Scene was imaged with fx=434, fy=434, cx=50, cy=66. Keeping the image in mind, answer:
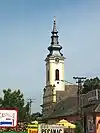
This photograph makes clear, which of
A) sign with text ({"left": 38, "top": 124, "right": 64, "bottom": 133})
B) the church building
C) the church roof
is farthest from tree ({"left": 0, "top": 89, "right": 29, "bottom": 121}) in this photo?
sign with text ({"left": 38, "top": 124, "right": 64, "bottom": 133})

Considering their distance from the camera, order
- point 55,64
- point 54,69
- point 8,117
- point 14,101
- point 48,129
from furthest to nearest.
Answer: point 55,64 → point 54,69 → point 14,101 → point 48,129 → point 8,117

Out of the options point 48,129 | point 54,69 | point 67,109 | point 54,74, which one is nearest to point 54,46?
point 54,69

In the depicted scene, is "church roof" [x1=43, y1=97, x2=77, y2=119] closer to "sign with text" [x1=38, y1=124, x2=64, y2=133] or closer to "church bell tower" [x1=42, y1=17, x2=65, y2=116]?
"church bell tower" [x1=42, y1=17, x2=65, y2=116]

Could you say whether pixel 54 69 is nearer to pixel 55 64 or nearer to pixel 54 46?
pixel 55 64

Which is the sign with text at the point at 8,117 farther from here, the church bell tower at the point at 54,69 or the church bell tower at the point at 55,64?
the church bell tower at the point at 55,64

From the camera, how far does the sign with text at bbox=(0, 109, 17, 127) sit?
2397 cm

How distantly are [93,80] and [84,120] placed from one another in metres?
54.9

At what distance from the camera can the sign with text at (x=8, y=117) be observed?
23969 mm

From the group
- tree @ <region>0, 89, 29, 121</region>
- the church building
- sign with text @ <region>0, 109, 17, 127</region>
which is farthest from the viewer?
the church building

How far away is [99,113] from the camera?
59.1 meters

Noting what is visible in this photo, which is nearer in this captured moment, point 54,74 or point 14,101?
point 14,101

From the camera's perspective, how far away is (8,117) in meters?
24.1

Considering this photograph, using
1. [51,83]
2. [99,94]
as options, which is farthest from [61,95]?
[99,94]

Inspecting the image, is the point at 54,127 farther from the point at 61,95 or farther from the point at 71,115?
the point at 61,95
